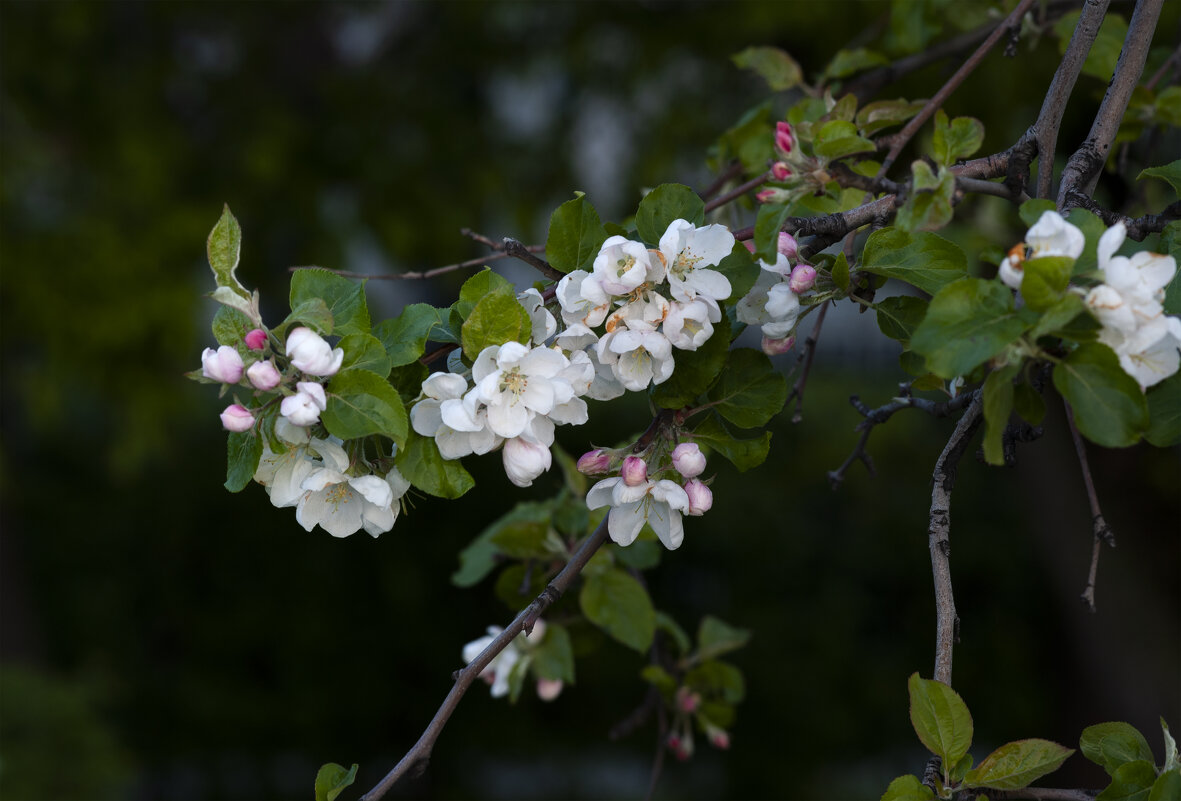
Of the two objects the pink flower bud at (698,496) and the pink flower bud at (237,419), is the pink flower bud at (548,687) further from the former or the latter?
the pink flower bud at (237,419)

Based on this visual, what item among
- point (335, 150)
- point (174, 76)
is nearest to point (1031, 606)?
point (335, 150)

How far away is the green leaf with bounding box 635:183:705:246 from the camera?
93 centimetres

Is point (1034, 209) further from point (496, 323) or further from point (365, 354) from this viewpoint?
point (365, 354)

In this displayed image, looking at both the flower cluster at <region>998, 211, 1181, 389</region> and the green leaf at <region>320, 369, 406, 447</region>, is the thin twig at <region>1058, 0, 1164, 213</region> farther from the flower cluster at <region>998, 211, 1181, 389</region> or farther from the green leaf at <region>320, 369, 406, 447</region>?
the green leaf at <region>320, 369, 406, 447</region>

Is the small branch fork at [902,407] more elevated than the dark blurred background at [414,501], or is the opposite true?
the small branch fork at [902,407]

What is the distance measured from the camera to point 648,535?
151 cm


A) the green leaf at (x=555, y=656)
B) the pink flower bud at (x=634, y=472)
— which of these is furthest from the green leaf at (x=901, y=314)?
the green leaf at (x=555, y=656)

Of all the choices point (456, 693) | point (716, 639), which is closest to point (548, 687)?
point (716, 639)

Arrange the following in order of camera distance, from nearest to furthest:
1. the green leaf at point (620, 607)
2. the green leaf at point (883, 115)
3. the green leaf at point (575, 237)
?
the green leaf at point (575, 237), the green leaf at point (883, 115), the green leaf at point (620, 607)

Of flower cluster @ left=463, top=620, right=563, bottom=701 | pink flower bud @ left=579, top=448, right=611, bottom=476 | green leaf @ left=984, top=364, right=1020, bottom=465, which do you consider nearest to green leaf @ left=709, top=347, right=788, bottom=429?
pink flower bud @ left=579, top=448, right=611, bottom=476

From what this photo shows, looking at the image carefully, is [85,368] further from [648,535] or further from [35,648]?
[648,535]

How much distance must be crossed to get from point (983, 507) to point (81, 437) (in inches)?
171

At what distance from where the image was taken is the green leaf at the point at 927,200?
826 mm

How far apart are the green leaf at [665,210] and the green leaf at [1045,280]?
289 mm
